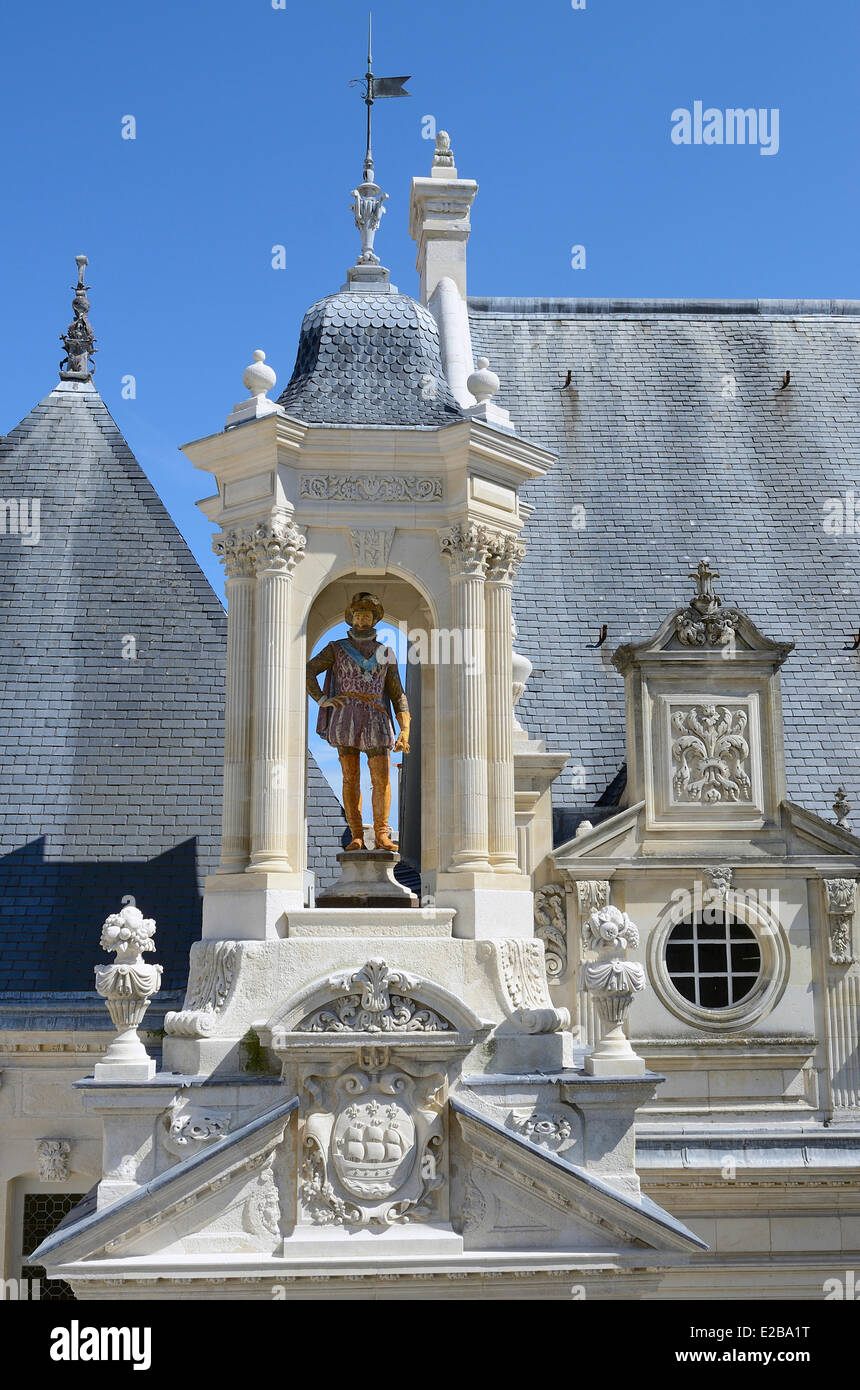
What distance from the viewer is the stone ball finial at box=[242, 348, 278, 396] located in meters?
15.8

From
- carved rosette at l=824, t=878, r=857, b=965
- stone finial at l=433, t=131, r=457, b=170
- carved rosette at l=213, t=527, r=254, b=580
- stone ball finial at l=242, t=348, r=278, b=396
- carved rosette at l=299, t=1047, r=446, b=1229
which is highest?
stone finial at l=433, t=131, r=457, b=170

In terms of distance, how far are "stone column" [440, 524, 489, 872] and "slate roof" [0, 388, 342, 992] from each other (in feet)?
17.8

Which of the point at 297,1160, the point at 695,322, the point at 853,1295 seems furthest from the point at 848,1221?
the point at 695,322

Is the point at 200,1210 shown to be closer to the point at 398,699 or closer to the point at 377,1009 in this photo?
the point at 377,1009

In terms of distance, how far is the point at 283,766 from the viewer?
50.0ft

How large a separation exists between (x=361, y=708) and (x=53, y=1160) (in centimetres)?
730

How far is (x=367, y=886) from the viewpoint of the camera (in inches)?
605

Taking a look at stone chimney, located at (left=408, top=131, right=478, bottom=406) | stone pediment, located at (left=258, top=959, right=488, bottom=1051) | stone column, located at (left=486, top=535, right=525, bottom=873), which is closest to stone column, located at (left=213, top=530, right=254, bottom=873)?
stone pediment, located at (left=258, top=959, right=488, bottom=1051)

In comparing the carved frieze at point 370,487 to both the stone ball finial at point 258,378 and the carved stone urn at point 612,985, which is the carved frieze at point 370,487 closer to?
the stone ball finial at point 258,378

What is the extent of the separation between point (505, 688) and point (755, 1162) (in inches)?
304

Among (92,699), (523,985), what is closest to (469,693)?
(523,985)

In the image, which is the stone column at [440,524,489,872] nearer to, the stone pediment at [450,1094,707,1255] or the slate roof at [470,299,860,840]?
the stone pediment at [450,1094,707,1255]

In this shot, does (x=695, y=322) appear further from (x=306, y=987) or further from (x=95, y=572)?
(x=306, y=987)

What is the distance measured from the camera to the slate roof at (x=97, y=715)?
20000 mm
